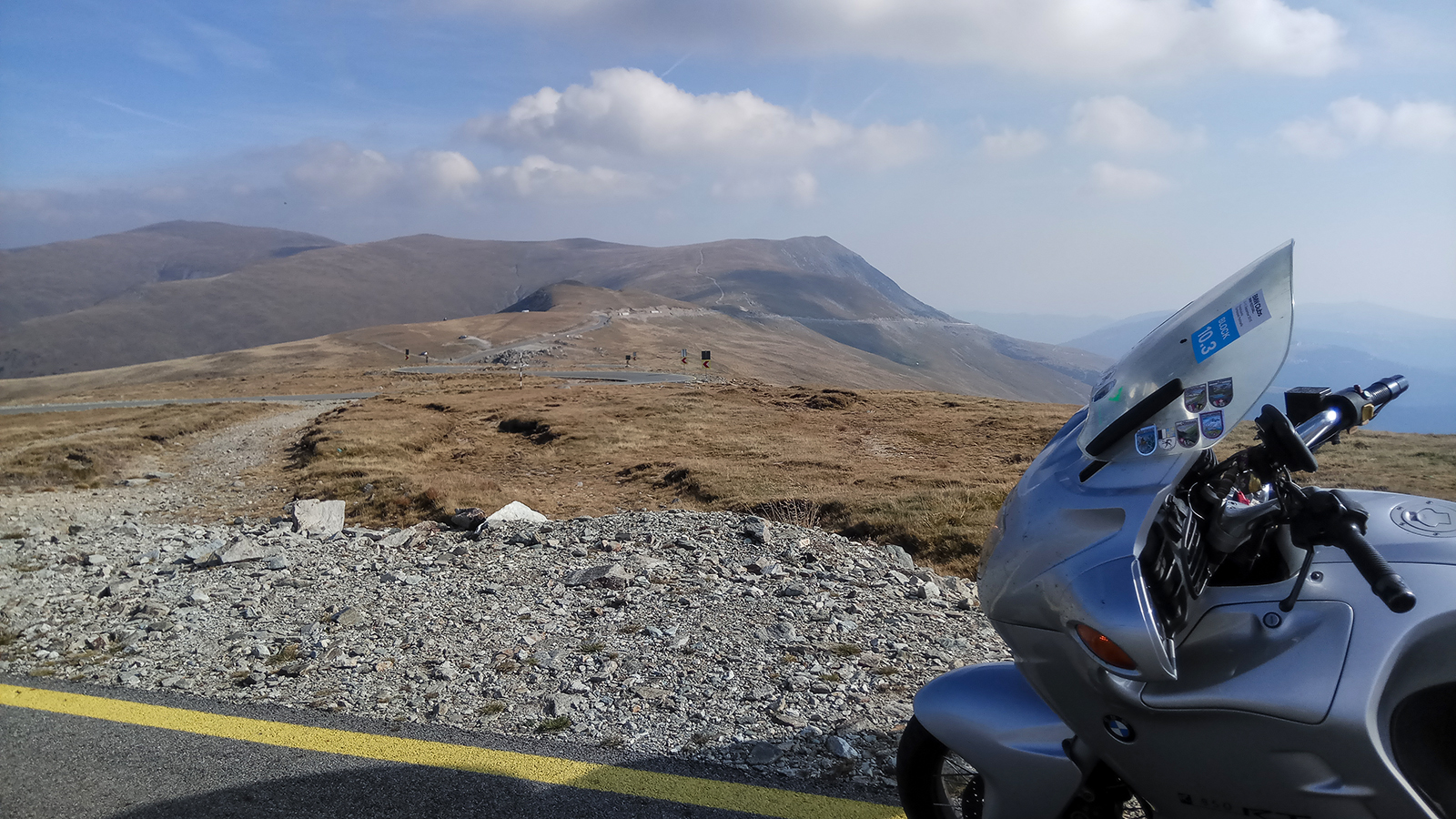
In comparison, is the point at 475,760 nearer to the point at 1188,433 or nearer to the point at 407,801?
the point at 407,801

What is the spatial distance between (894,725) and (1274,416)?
2.64 metres

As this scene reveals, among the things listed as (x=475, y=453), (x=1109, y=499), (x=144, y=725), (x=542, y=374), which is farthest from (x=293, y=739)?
(x=542, y=374)

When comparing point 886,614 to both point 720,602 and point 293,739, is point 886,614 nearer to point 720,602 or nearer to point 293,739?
point 720,602

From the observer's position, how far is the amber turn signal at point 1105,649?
6.89 ft

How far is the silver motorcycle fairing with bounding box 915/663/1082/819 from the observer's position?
2.62m

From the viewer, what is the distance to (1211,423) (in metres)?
2.14

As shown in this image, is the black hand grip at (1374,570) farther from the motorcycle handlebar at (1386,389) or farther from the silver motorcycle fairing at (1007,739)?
the motorcycle handlebar at (1386,389)

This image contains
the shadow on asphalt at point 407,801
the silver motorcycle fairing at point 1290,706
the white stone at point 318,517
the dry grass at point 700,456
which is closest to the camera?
the silver motorcycle fairing at point 1290,706

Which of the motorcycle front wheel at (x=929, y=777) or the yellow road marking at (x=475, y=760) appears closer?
the motorcycle front wheel at (x=929, y=777)

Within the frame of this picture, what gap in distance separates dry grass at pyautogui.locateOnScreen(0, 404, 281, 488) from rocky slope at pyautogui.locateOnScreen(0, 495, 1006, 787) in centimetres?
1321

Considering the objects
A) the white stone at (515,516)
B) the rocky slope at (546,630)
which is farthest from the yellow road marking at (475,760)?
the white stone at (515,516)

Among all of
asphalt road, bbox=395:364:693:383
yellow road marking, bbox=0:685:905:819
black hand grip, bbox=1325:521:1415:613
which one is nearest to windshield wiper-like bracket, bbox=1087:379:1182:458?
black hand grip, bbox=1325:521:1415:613

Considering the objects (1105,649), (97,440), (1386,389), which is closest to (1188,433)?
(1105,649)

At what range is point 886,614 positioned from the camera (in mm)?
5883
